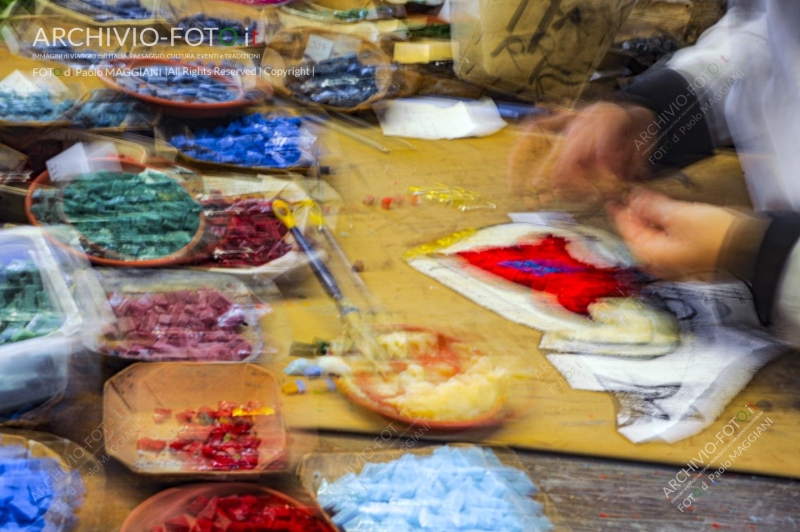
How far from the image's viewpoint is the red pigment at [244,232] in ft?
3.00

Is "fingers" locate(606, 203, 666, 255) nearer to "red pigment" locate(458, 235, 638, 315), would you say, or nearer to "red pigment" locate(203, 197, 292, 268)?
"red pigment" locate(458, 235, 638, 315)

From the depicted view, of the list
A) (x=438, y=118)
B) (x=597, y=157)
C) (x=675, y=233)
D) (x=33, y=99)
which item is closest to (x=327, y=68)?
(x=438, y=118)

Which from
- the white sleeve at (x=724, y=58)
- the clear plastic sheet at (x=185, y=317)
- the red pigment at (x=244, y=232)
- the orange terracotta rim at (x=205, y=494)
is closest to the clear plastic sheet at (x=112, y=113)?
the red pigment at (x=244, y=232)

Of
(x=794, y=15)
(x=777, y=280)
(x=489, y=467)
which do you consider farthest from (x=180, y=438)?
(x=794, y=15)

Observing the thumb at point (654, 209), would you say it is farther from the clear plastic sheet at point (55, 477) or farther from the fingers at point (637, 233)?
the clear plastic sheet at point (55, 477)

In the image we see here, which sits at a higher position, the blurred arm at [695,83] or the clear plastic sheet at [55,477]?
the blurred arm at [695,83]

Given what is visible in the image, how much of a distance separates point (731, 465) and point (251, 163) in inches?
36.6

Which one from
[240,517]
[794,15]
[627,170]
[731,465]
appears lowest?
[240,517]

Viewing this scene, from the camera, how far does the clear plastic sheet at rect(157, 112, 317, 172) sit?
1.12m

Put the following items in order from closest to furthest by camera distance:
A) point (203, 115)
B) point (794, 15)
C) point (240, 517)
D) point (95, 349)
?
point (240, 517), point (95, 349), point (794, 15), point (203, 115)

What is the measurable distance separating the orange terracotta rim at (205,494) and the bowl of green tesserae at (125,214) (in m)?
0.37

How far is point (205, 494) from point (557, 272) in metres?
0.61

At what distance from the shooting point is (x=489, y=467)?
662 mm

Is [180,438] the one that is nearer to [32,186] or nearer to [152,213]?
[152,213]
